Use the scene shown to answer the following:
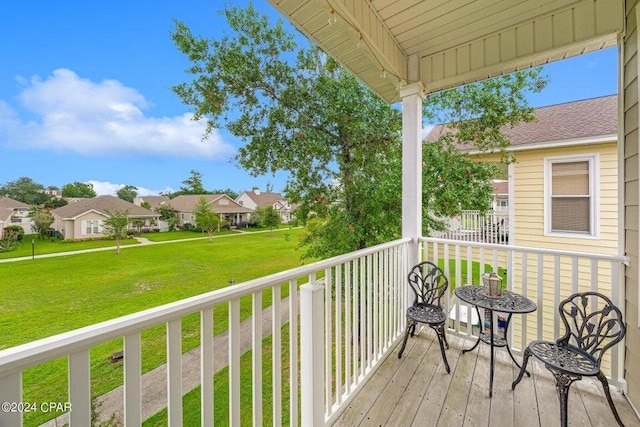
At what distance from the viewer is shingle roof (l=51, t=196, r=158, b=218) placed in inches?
104

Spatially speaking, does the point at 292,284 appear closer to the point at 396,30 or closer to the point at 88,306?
the point at 396,30

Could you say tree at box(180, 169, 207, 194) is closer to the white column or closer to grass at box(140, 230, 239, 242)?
grass at box(140, 230, 239, 242)

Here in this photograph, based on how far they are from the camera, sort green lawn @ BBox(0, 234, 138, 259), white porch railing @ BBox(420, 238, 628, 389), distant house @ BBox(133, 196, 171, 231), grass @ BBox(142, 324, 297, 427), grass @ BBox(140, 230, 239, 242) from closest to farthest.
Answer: white porch railing @ BBox(420, 238, 628, 389) < grass @ BBox(142, 324, 297, 427) < green lawn @ BBox(0, 234, 138, 259) < distant house @ BBox(133, 196, 171, 231) < grass @ BBox(140, 230, 239, 242)

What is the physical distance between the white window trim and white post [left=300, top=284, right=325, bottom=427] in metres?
4.82

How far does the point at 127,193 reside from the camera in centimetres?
319

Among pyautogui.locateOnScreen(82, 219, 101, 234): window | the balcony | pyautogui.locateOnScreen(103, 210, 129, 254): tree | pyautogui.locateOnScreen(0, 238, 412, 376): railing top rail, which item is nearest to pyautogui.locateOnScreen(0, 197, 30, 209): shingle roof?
pyautogui.locateOnScreen(82, 219, 101, 234): window

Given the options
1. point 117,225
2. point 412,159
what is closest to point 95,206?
point 117,225

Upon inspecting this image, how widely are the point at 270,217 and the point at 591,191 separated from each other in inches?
196

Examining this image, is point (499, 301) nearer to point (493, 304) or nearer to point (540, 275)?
point (493, 304)

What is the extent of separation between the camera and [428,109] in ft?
13.5

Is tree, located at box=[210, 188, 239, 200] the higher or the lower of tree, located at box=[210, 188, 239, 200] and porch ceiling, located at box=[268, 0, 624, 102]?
the lower

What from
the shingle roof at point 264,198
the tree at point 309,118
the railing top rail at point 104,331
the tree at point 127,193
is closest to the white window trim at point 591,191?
the tree at point 309,118

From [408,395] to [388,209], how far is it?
8.38 ft

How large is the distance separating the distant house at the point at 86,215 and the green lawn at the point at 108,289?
0.27 meters
